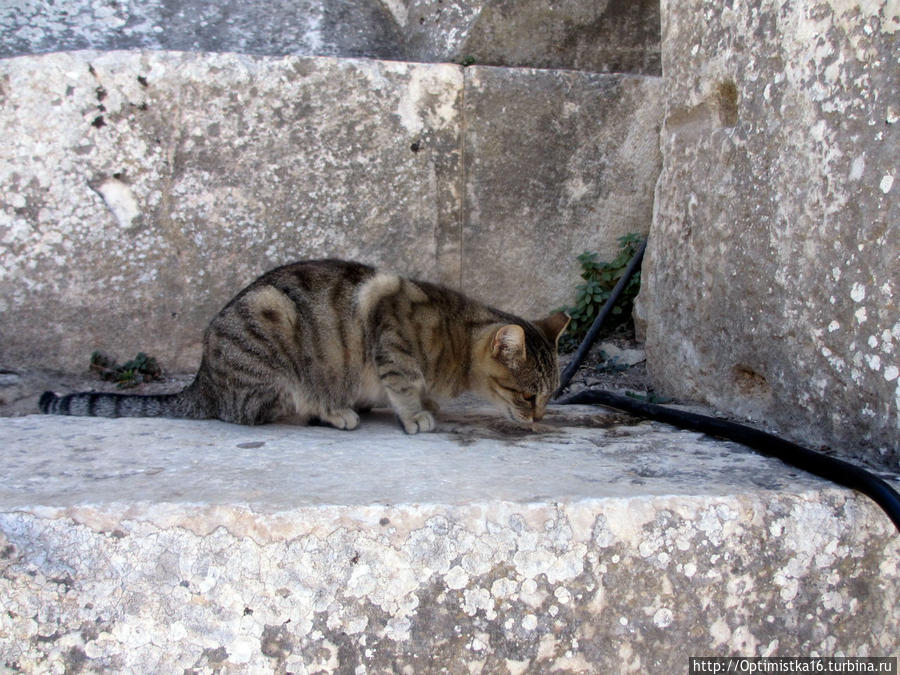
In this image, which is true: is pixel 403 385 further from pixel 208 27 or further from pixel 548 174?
pixel 208 27

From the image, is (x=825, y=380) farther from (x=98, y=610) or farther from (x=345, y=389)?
(x=98, y=610)

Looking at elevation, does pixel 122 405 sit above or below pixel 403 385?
below

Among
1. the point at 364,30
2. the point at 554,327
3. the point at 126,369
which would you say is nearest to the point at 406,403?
the point at 554,327

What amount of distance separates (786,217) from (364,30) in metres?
2.76

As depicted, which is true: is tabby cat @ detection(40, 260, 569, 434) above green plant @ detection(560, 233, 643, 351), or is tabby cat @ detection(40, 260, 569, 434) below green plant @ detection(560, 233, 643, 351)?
below

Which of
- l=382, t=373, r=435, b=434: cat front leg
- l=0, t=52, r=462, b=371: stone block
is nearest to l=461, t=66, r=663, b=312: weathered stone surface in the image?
l=0, t=52, r=462, b=371: stone block

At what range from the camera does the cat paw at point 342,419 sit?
2.88 metres

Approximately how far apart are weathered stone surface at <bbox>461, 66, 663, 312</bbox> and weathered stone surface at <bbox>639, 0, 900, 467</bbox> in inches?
32.0

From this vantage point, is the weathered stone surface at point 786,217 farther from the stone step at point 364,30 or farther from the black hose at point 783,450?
the stone step at point 364,30

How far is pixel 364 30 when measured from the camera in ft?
13.8

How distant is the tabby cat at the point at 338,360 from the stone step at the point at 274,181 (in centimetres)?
76

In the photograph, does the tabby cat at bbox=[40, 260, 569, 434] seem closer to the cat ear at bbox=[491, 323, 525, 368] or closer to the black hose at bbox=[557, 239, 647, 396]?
the cat ear at bbox=[491, 323, 525, 368]

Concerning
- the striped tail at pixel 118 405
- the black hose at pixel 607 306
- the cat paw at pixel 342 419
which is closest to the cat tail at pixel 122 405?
the striped tail at pixel 118 405

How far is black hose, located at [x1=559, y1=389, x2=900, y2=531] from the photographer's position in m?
1.72
